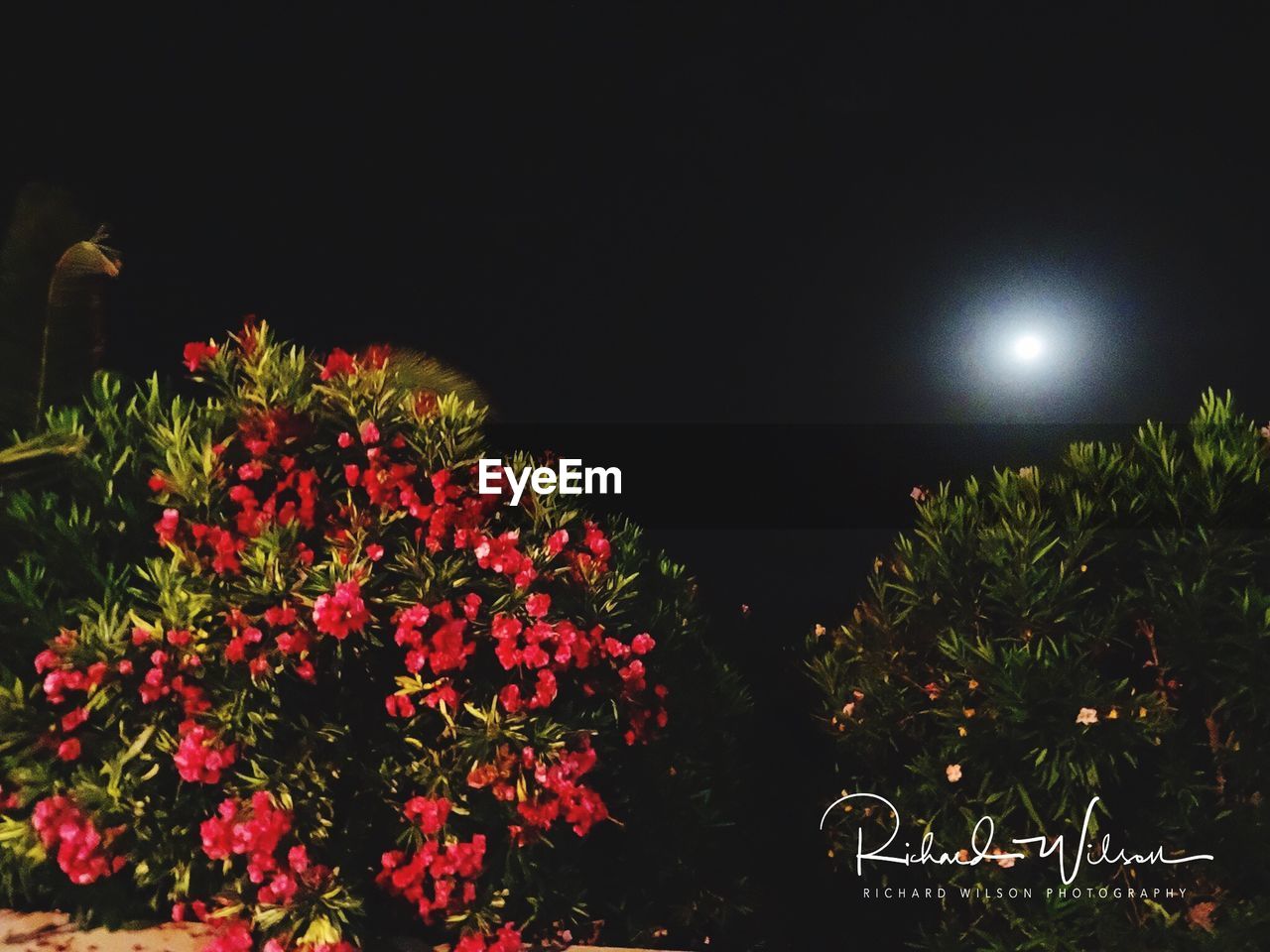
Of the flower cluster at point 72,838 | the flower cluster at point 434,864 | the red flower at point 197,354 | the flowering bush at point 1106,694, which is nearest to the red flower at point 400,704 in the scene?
the flower cluster at point 434,864

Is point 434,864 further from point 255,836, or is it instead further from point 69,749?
point 69,749

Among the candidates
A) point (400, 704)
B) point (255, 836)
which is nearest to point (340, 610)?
point (400, 704)

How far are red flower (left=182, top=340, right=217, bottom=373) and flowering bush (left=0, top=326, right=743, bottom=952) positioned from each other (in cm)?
1

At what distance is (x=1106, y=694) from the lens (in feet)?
13.3

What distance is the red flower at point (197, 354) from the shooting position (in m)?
4.38

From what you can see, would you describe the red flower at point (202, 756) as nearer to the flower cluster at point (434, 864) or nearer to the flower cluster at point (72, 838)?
the flower cluster at point (72, 838)

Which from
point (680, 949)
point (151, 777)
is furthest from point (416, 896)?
point (680, 949)

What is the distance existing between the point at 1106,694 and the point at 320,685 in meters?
3.07

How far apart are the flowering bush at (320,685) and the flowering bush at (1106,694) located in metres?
1.36

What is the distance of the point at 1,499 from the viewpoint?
14.4 ft

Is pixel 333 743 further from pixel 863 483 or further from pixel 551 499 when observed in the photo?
pixel 863 483

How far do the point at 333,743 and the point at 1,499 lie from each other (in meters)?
1.73

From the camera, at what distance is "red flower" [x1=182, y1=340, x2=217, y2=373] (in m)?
4.38

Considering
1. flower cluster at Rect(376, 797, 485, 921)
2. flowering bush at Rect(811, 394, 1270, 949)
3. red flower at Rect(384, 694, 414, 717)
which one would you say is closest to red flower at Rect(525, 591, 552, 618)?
red flower at Rect(384, 694, 414, 717)
